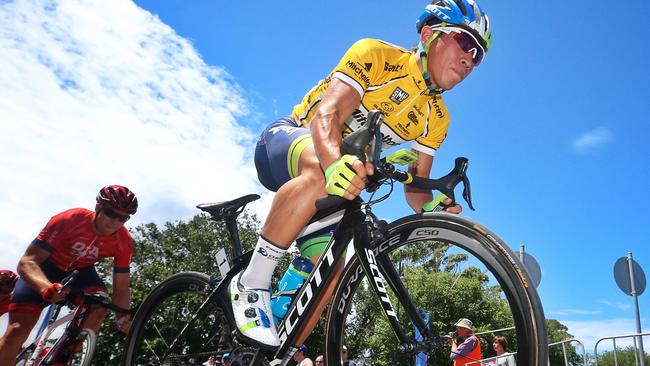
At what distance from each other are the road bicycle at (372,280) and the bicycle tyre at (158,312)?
0.07 metres

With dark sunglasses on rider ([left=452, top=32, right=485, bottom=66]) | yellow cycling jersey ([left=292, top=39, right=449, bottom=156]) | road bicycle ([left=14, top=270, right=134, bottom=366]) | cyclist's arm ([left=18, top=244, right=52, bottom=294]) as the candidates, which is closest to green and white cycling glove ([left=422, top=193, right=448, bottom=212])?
yellow cycling jersey ([left=292, top=39, right=449, bottom=156])

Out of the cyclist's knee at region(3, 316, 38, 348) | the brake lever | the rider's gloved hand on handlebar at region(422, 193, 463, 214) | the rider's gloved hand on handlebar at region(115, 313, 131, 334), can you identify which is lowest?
the cyclist's knee at region(3, 316, 38, 348)

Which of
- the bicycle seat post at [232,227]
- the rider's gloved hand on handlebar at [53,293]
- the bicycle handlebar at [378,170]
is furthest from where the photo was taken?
the rider's gloved hand on handlebar at [53,293]

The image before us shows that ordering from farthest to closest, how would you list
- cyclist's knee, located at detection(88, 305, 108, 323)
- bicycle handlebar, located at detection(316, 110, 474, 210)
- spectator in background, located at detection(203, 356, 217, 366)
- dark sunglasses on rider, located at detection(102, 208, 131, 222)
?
dark sunglasses on rider, located at detection(102, 208, 131, 222) → cyclist's knee, located at detection(88, 305, 108, 323) → spectator in background, located at detection(203, 356, 217, 366) → bicycle handlebar, located at detection(316, 110, 474, 210)

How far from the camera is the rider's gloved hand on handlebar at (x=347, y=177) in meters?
2.33

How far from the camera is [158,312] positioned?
4.05 m

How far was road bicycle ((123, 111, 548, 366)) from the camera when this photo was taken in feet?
6.90

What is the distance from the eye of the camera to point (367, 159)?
2488 millimetres

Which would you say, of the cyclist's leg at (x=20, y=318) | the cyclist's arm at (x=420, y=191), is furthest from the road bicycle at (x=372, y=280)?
the cyclist's leg at (x=20, y=318)

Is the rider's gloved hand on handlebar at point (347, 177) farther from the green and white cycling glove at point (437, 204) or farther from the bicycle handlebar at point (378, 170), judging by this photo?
the green and white cycling glove at point (437, 204)

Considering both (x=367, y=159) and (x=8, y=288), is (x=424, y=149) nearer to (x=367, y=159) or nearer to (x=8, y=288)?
(x=367, y=159)

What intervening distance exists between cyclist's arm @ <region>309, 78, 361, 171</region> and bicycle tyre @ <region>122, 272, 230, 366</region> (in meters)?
1.56

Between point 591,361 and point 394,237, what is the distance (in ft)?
18.0

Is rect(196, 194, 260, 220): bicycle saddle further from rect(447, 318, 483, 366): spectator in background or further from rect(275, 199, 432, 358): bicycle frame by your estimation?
rect(447, 318, 483, 366): spectator in background
